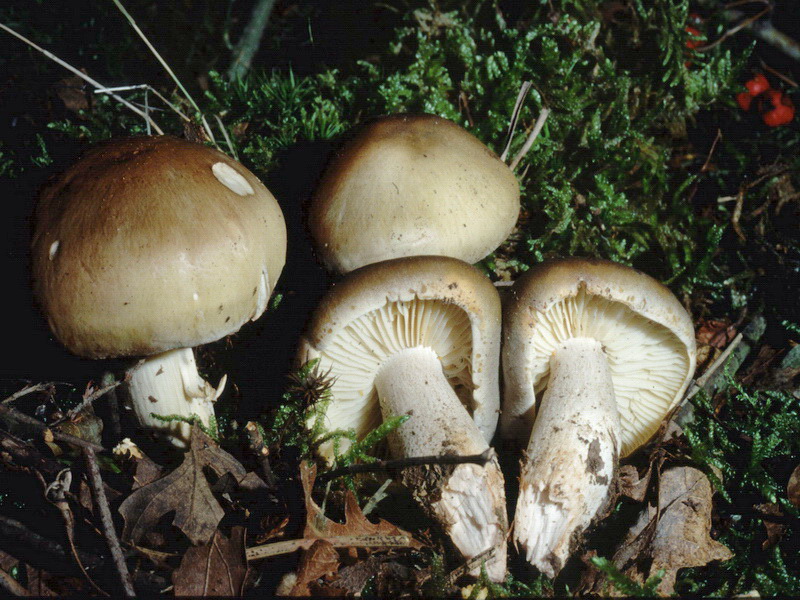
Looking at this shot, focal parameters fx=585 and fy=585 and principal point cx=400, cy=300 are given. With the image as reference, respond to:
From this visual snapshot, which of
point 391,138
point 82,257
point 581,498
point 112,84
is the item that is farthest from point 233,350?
point 112,84

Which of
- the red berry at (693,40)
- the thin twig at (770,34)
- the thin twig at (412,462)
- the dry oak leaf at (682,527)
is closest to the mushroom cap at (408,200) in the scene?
the thin twig at (412,462)

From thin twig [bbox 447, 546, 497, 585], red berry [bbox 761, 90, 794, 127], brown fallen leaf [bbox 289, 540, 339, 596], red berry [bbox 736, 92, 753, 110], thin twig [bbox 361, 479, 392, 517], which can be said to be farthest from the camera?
red berry [bbox 736, 92, 753, 110]

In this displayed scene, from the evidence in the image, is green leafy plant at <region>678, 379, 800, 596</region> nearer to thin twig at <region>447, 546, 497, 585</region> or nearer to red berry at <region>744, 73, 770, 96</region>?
thin twig at <region>447, 546, 497, 585</region>

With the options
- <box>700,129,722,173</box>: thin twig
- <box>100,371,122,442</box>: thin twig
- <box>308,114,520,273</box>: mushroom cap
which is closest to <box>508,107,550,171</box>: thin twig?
<box>308,114,520,273</box>: mushroom cap

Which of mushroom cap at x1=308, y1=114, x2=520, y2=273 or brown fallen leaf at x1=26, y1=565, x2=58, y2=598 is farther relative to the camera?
mushroom cap at x1=308, y1=114, x2=520, y2=273

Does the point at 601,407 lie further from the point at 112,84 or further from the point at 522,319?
the point at 112,84

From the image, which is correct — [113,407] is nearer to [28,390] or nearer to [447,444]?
[28,390]

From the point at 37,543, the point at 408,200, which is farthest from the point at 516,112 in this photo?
the point at 37,543
